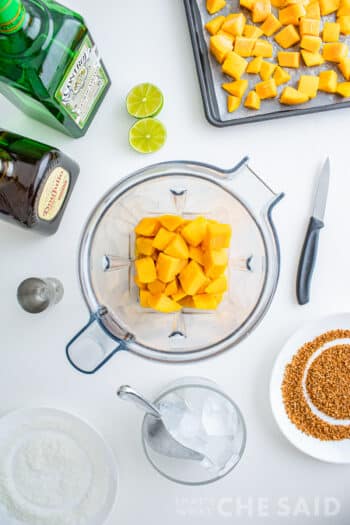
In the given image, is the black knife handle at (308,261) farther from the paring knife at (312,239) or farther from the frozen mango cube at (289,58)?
the frozen mango cube at (289,58)

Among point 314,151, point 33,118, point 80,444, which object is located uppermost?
point 314,151

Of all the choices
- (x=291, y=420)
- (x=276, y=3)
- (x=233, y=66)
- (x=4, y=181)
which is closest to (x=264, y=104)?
(x=233, y=66)

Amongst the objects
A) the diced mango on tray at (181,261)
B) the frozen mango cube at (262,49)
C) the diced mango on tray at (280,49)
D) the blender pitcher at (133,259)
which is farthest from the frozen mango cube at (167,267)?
the frozen mango cube at (262,49)

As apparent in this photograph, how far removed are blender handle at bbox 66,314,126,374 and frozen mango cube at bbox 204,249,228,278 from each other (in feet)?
0.65

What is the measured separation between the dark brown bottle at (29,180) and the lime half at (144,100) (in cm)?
17

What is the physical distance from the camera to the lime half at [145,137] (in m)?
1.06

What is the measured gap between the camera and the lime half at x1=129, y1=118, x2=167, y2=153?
1060 millimetres

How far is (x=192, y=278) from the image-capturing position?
952 millimetres

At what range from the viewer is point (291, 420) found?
3.67 feet

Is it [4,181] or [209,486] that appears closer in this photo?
[4,181]

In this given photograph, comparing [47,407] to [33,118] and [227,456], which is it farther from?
[33,118]

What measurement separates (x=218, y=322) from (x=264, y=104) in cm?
42

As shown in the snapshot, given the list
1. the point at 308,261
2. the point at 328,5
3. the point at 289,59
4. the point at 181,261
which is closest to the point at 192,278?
the point at 181,261

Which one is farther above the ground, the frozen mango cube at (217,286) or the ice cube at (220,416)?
the frozen mango cube at (217,286)
